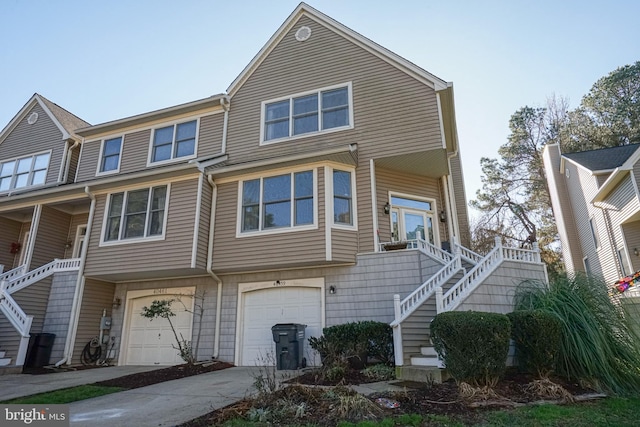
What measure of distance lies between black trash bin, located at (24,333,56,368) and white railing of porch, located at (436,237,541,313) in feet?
36.4

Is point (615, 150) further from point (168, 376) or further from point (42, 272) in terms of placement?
point (42, 272)

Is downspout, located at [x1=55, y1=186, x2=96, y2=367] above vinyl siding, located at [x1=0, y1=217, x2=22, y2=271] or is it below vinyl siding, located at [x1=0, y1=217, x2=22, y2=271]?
below

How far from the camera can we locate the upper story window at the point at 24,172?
51.0 ft

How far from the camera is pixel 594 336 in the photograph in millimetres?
6160

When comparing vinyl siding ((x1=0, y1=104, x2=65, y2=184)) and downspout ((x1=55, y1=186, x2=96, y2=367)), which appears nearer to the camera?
downspout ((x1=55, y1=186, x2=96, y2=367))

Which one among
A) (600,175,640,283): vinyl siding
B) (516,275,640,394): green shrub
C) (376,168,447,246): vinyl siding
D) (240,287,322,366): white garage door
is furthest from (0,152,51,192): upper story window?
(600,175,640,283): vinyl siding

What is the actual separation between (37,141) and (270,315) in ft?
44.3

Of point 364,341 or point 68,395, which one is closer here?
point 68,395

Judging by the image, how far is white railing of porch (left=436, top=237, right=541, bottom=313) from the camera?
7.32m

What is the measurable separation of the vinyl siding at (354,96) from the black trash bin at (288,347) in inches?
211

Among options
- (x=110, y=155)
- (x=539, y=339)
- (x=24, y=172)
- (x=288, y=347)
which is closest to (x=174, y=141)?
(x=110, y=155)

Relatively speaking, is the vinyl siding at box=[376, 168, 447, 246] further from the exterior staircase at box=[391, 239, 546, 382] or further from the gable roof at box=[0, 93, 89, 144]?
the gable roof at box=[0, 93, 89, 144]

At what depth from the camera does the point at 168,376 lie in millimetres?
8523

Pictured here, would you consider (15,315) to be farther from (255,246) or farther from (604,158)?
(604,158)
